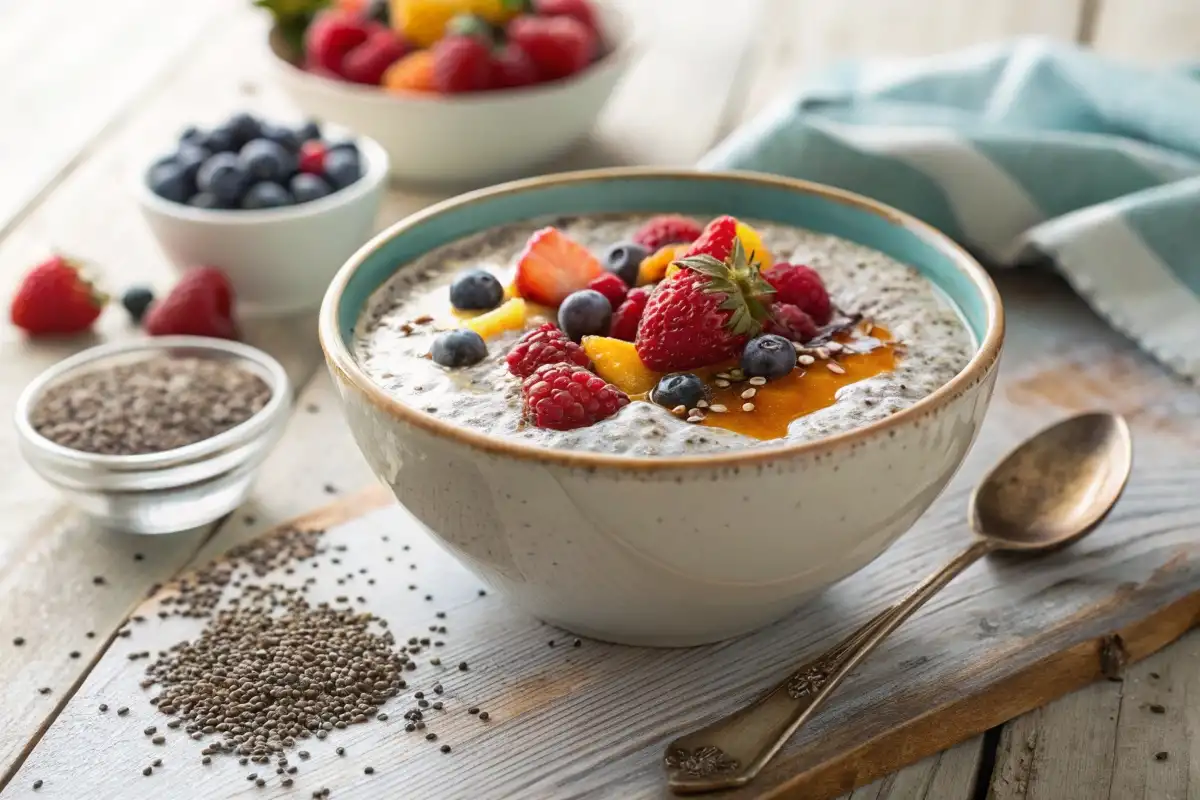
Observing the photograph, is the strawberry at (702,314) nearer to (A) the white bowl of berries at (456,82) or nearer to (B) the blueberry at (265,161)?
(B) the blueberry at (265,161)

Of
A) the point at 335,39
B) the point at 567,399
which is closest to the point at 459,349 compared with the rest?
the point at 567,399

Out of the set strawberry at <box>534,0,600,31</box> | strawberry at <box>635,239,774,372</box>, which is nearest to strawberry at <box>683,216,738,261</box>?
strawberry at <box>635,239,774,372</box>

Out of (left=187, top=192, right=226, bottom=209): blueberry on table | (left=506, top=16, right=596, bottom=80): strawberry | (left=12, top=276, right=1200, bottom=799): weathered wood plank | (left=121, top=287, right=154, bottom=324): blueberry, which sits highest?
(left=506, top=16, right=596, bottom=80): strawberry

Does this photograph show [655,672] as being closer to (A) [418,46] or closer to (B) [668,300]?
(B) [668,300]

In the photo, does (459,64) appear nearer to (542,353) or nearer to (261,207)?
(261,207)

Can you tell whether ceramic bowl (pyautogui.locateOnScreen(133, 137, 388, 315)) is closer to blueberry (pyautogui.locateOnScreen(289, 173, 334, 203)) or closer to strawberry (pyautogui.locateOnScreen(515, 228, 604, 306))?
blueberry (pyautogui.locateOnScreen(289, 173, 334, 203))

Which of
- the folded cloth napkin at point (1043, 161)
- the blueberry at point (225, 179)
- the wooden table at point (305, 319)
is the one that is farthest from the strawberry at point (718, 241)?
the blueberry at point (225, 179)
